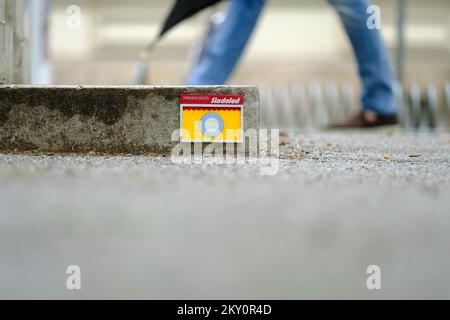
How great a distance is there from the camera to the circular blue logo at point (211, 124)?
2.26 metres

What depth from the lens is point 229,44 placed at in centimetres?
351

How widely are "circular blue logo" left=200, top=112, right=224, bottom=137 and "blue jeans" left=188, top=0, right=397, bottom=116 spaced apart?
3.84 feet

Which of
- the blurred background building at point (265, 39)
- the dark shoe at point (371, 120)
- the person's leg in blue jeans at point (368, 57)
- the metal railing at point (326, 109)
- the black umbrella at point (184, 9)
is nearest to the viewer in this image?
the black umbrella at point (184, 9)

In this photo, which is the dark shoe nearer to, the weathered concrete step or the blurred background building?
the weathered concrete step

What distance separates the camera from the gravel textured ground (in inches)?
42.3

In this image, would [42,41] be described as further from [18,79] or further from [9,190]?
[9,190]

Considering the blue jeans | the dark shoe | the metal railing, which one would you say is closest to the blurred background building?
the metal railing

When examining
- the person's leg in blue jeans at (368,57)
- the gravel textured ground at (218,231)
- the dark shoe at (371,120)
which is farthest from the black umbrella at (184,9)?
the dark shoe at (371,120)

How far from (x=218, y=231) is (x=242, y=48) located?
2.36 metres

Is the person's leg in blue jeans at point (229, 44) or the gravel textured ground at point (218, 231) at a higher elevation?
the person's leg in blue jeans at point (229, 44)

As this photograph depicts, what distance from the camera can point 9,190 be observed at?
5.26ft

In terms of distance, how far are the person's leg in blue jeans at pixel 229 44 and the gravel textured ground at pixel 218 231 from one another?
1.48m

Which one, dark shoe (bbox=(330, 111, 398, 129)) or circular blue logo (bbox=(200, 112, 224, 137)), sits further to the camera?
dark shoe (bbox=(330, 111, 398, 129))

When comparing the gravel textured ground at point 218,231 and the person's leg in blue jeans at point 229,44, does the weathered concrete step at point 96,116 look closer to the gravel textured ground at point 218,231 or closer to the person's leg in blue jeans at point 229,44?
the gravel textured ground at point 218,231
